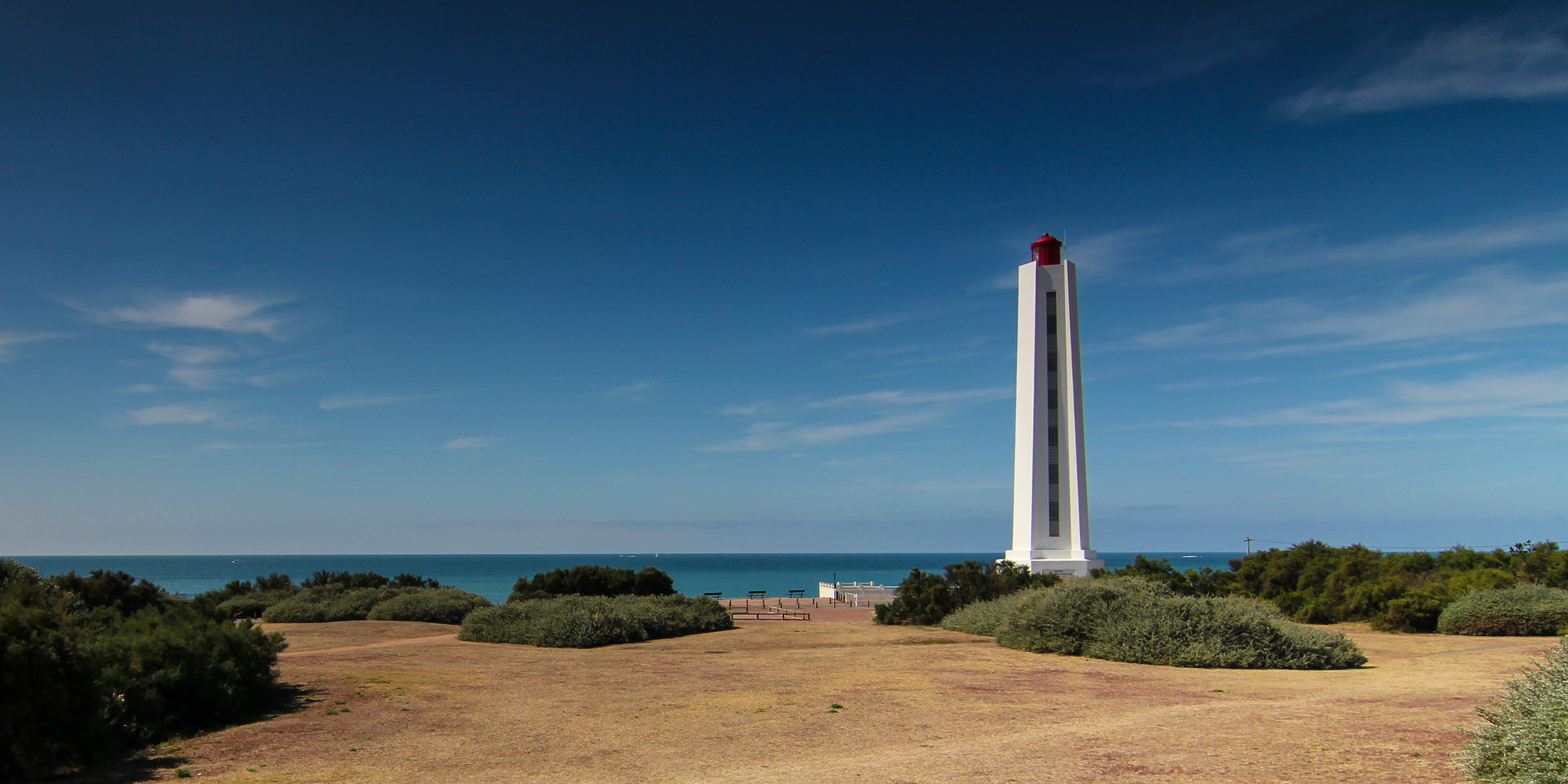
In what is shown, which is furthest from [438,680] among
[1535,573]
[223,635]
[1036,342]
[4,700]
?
[1535,573]

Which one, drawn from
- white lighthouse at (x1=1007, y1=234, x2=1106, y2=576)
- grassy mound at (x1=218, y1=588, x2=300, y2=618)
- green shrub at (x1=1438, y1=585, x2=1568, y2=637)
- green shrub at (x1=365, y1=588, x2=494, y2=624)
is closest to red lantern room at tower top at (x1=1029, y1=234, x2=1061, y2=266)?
white lighthouse at (x1=1007, y1=234, x2=1106, y2=576)

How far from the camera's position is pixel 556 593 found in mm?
27953

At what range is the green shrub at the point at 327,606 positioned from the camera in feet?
76.4

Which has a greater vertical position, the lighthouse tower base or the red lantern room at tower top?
the red lantern room at tower top

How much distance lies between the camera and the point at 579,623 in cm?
1930

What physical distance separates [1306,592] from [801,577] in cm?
13130

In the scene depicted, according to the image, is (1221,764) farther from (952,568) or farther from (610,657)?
(952,568)

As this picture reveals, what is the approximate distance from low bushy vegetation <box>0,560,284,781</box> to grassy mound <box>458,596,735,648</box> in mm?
7418

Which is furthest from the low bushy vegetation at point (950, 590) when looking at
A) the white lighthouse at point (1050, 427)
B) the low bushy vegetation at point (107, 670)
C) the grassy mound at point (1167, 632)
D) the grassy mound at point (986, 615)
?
the low bushy vegetation at point (107, 670)

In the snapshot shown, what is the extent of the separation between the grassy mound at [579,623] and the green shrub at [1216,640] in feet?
33.6

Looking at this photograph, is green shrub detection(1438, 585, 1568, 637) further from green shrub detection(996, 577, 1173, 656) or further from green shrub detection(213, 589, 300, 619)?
green shrub detection(213, 589, 300, 619)

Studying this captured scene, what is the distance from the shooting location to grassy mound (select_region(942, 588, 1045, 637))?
19891 mm

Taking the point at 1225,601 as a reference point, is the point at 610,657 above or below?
below

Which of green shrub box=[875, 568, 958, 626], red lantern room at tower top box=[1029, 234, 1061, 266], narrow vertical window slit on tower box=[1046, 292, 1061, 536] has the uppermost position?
red lantern room at tower top box=[1029, 234, 1061, 266]
